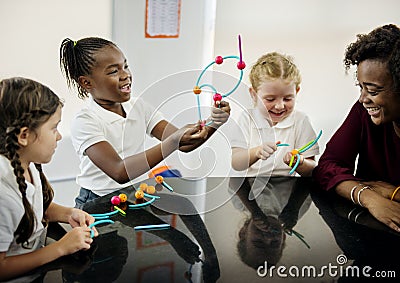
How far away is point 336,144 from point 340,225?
16.3 inches

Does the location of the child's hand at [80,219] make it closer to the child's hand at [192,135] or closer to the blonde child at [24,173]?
the blonde child at [24,173]

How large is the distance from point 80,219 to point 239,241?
1.31 ft

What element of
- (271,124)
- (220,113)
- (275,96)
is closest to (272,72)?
(275,96)

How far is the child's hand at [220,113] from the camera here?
61.1 inches

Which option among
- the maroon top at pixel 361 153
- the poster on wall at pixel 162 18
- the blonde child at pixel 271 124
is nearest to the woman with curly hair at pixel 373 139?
the maroon top at pixel 361 153

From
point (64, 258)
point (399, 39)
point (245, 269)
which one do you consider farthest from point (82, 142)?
point (399, 39)

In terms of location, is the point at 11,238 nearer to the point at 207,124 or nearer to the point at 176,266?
the point at 176,266

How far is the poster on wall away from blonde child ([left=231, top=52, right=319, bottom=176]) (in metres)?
1.03

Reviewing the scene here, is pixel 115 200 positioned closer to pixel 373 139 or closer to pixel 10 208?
pixel 10 208

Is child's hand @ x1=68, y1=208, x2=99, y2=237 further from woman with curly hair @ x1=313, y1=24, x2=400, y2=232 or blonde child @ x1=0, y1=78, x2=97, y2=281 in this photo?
woman with curly hair @ x1=313, y1=24, x2=400, y2=232

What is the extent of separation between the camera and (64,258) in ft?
3.86

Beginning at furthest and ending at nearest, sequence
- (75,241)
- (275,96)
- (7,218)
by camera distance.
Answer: (275,96), (75,241), (7,218)

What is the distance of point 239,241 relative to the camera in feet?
4.41

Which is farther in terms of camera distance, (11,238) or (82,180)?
(82,180)
